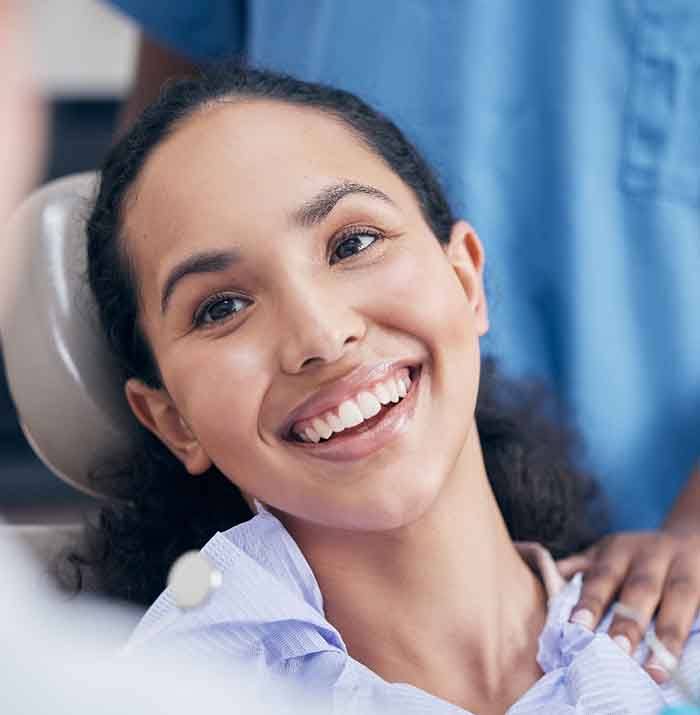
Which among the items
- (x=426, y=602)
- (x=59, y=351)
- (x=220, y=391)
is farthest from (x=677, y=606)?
(x=59, y=351)

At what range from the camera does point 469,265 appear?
3.78ft

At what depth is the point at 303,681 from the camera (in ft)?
3.22

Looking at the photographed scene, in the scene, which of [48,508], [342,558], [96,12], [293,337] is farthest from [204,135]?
[96,12]

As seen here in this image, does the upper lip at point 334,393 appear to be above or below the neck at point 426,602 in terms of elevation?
above

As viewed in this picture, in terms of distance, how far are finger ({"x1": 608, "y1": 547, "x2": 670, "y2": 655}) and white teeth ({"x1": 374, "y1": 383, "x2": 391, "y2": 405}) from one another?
0.97ft

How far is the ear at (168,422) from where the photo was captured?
1082 millimetres

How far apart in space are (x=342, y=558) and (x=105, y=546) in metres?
0.25

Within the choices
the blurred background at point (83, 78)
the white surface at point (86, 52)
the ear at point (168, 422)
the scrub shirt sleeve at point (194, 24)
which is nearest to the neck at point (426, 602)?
the ear at point (168, 422)

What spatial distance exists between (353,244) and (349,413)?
148 mm

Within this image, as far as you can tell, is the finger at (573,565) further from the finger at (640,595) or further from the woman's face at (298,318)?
the woman's face at (298,318)

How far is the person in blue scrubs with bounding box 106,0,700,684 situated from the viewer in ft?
4.48

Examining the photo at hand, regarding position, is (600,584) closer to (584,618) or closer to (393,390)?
(584,618)

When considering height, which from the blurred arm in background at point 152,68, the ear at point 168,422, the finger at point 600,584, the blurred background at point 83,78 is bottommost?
the blurred background at point 83,78

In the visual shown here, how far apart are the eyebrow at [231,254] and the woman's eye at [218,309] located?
0.08 ft
